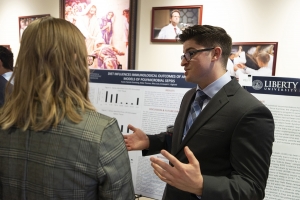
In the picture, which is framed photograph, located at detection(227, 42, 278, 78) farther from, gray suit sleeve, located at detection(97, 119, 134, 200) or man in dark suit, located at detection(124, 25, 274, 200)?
gray suit sleeve, located at detection(97, 119, 134, 200)

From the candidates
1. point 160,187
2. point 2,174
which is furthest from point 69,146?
point 160,187

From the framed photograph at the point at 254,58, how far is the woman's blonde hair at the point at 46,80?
178 centimetres

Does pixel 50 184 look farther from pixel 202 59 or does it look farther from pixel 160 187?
pixel 160 187

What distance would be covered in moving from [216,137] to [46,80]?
2.42 ft

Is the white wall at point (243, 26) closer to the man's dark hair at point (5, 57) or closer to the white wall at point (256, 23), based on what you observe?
the white wall at point (256, 23)

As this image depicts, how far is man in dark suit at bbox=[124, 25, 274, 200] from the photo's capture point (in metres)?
0.99

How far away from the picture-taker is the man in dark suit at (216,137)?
0.99 metres

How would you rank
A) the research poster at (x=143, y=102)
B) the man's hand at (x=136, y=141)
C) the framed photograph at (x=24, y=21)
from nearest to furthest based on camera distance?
the man's hand at (x=136, y=141) < the research poster at (x=143, y=102) < the framed photograph at (x=24, y=21)

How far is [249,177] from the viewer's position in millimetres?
1069

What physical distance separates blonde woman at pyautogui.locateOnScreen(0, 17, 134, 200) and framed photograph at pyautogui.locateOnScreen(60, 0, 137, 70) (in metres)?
2.01

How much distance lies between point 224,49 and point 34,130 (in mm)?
1028

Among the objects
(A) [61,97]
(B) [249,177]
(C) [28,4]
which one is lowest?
(B) [249,177]

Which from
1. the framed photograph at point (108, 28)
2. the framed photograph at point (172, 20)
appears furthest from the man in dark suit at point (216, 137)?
the framed photograph at point (108, 28)

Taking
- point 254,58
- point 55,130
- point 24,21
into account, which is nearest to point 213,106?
point 55,130
